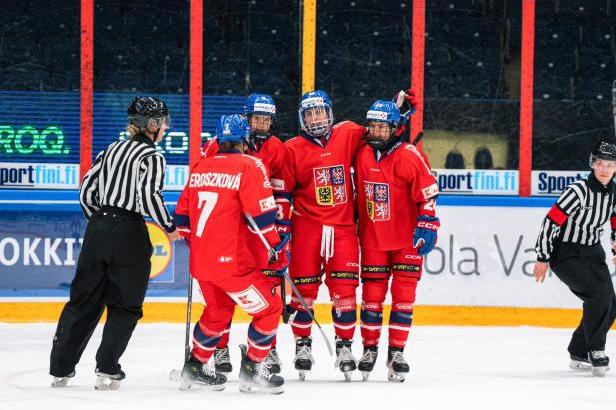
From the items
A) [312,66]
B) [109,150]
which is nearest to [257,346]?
[109,150]

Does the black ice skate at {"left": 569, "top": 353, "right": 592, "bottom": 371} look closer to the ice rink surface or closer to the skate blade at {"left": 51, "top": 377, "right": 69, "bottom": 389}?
the ice rink surface

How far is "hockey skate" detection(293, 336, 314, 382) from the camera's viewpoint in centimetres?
730

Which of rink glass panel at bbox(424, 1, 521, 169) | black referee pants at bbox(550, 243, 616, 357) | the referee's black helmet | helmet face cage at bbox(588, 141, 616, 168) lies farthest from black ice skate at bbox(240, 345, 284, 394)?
rink glass panel at bbox(424, 1, 521, 169)

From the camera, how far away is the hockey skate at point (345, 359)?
23.8 ft

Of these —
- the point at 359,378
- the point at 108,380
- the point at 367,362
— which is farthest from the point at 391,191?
the point at 108,380

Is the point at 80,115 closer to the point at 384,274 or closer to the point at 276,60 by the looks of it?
the point at 276,60

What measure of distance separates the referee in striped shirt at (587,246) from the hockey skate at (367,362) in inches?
46.8

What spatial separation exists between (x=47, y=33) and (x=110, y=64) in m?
0.54

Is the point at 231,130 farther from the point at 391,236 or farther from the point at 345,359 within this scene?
the point at 345,359

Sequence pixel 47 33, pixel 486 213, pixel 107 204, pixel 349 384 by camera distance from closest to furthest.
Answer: pixel 107 204 < pixel 349 384 < pixel 486 213 < pixel 47 33

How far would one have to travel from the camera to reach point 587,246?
798 centimetres

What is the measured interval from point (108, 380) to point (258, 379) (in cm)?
72

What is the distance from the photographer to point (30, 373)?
292 inches

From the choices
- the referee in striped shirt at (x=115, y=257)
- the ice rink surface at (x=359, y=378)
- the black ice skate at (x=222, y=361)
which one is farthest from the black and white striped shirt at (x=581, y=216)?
the referee in striped shirt at (x=115, y=257)
